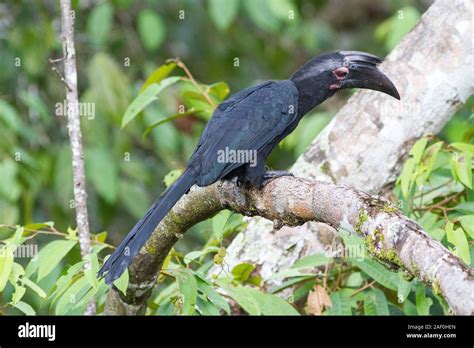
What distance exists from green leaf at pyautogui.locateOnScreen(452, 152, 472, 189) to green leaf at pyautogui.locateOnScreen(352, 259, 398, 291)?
1.44ft

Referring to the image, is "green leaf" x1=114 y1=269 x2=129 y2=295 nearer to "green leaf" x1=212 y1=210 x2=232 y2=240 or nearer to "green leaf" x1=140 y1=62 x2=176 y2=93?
"green leaf" x1=212 y1=210 x2=232 y2=240

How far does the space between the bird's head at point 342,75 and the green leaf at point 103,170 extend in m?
2.13

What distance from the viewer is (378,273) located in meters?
3.17

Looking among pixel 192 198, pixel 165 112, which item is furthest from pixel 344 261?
pixel 165 112

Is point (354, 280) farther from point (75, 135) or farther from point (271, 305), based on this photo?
point (75, 135)

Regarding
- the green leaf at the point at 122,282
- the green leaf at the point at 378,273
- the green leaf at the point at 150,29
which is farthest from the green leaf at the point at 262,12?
the green leaf at the point at 122,282

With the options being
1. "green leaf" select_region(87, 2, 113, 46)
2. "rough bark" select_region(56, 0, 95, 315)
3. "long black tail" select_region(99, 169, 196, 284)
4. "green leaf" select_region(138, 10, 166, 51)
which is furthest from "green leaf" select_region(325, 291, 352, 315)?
"green leaf" select_region(87, 2, 113, 46)

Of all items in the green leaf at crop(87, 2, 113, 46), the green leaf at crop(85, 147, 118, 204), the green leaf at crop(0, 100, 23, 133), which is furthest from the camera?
the green leaf at crop(87, 2, 113, 46)

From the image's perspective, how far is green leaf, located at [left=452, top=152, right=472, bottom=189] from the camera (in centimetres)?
305

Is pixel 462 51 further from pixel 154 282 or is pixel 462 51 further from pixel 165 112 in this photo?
pixel 165 112

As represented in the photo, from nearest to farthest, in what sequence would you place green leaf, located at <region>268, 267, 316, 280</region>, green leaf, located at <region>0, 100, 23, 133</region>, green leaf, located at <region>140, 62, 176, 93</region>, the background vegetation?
the background vegetation, green leaf, located at <region>268, 267, 316, 280</region>, green leaf, located at <region>140, 62, 176, 93</region>, green leaf, located at <region>0, 100, 23, 133</region>

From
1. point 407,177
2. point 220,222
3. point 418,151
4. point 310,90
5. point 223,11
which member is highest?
point 223,11

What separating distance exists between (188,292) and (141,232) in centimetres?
26

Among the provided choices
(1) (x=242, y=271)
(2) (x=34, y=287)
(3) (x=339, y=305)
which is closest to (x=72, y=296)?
(2) (x=34, y=287)
